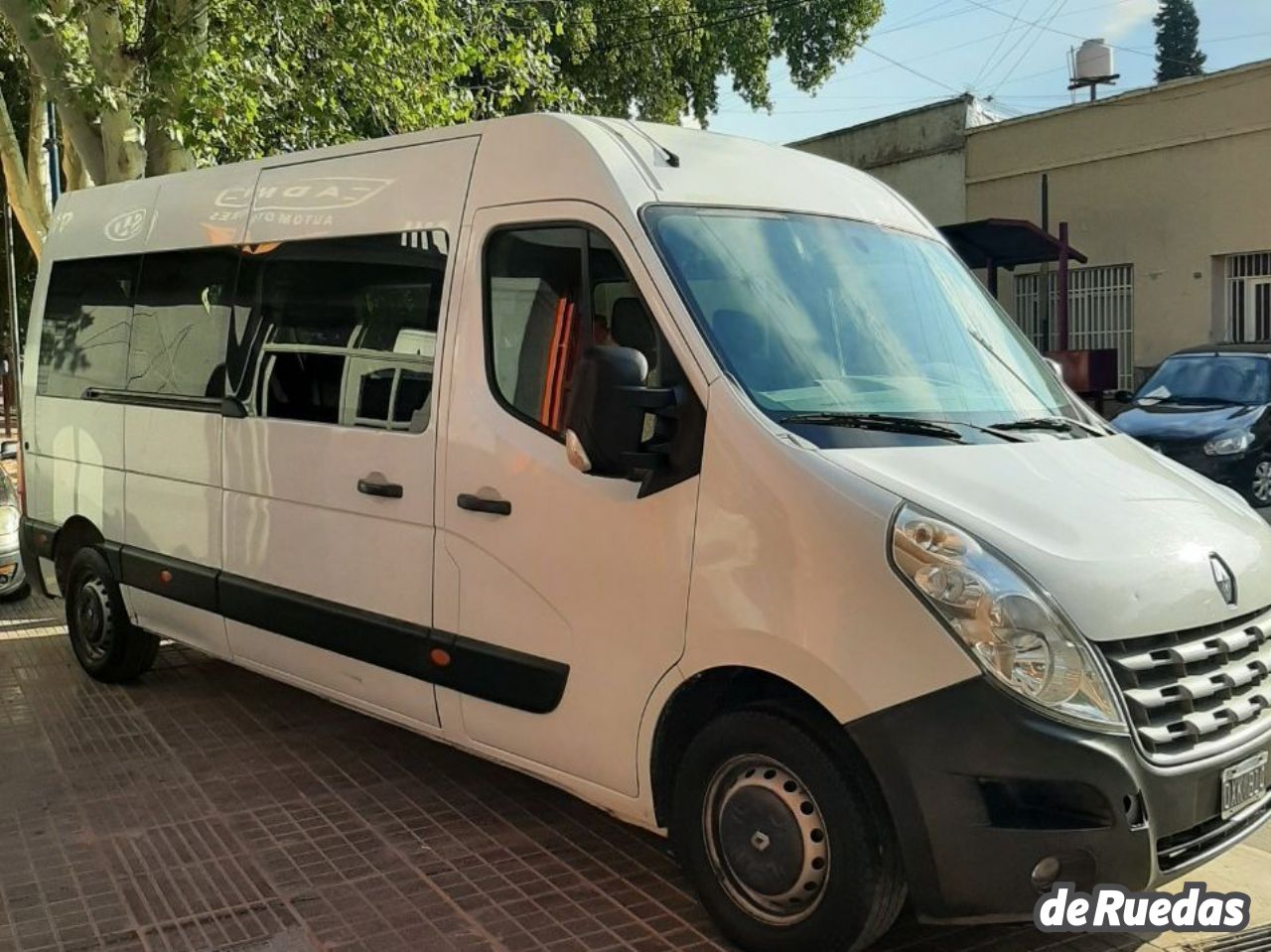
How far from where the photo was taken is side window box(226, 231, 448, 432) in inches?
178

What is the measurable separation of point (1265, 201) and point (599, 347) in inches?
648

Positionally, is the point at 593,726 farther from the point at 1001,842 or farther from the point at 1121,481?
the point at 1121,481

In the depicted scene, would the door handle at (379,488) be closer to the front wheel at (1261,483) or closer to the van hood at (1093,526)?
the van hood at (1093,526)

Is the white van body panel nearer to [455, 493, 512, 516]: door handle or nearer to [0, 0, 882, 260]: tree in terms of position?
[455, 493, 512, 516]: door handle

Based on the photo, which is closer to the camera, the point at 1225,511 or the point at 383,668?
the point at 1225,511

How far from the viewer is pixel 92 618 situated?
6.71 metres

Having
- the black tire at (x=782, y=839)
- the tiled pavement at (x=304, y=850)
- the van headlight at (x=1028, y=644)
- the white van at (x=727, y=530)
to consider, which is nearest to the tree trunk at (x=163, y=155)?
the white van at (x=727, y=530)

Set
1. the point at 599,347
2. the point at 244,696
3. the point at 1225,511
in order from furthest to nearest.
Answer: the point at 244,696
the point at 1225,511
the point at 599,347

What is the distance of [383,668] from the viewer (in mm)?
4648

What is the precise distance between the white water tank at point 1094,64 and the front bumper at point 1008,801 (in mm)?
22944

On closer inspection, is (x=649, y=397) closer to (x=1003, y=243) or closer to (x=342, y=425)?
(x=342, y=425)

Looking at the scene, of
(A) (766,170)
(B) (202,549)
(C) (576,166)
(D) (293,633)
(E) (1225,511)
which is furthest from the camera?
(B) (202,549)

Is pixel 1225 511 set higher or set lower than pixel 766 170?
lower

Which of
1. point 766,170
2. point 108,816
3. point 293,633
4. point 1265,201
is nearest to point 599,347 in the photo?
point 766,170
